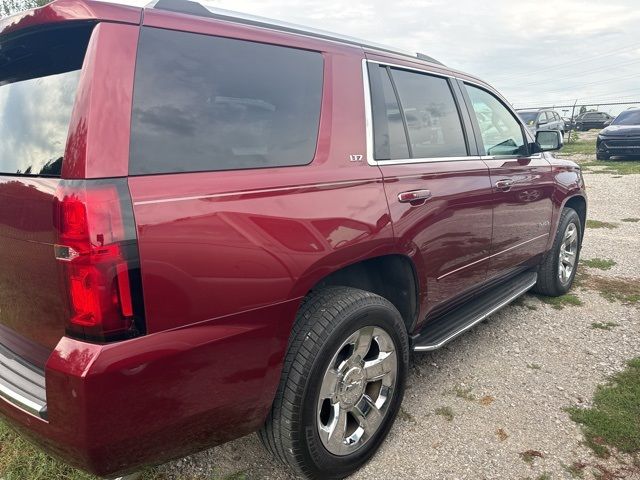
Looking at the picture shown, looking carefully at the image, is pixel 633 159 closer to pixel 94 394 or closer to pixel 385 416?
pixel 385 416

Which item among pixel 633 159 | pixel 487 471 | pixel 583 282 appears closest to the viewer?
pixel 487 471

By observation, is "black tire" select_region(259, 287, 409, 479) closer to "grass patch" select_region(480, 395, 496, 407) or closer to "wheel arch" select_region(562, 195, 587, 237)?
"grass patch" select_region(480, 395, 496, 407)

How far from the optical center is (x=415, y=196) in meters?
2.49

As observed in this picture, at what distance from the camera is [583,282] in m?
5.02

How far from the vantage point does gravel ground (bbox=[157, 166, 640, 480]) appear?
2359mm

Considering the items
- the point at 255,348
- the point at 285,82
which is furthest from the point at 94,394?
the point at 285,82

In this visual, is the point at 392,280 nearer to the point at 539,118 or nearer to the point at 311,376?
the point at 311,376

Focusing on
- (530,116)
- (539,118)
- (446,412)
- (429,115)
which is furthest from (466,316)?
(539,118)

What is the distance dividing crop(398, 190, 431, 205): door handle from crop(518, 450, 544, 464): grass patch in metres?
1.35

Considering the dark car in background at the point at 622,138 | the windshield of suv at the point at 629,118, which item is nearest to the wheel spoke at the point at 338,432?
the dark car in background at the point at 622,138

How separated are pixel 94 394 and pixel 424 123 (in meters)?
2.22

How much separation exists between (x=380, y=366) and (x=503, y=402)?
99 centimetres

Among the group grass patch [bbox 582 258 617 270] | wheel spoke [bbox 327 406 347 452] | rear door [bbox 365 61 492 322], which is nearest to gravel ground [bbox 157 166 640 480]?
wheel spoke [bbox 327 406 347 452]

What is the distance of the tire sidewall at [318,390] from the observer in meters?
2.02
